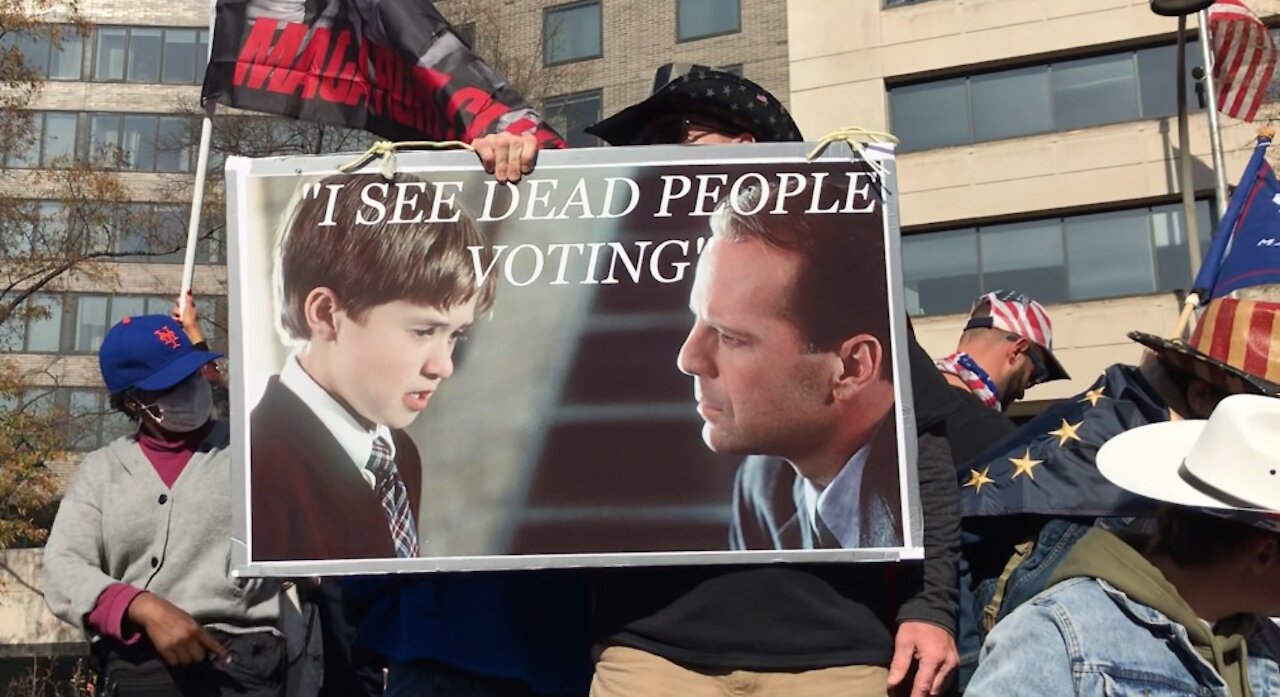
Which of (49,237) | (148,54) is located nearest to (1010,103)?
(49,237)

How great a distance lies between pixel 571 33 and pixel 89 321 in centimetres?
2154

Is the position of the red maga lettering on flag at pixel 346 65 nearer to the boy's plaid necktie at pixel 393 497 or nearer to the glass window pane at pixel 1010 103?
the boy's plaid necktie at pixel 393 497

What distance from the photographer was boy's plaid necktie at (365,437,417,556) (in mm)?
2836

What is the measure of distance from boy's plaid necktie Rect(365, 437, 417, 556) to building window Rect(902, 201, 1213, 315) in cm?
2244

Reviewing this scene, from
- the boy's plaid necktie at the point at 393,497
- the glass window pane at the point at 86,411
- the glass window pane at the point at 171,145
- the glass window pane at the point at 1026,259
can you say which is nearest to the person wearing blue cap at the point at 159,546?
the boy's plaid necktie at the point at 393,497

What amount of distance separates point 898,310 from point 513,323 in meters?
0.83

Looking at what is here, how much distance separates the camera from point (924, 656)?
2.71 metres

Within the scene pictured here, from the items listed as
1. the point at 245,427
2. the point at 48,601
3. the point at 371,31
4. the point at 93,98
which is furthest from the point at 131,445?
the point at 93,98

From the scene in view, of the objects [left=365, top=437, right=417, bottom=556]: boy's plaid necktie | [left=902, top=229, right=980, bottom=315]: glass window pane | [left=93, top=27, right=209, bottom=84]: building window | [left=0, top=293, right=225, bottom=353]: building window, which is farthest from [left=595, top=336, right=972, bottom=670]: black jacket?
[left=93, top=27, right=209, bottom=84]: building window

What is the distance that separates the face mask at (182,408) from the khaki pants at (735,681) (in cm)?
167

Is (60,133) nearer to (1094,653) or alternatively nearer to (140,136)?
(140,136)

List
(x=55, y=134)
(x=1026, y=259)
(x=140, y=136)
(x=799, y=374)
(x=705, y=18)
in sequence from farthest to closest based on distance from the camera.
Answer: (x=55, y=134)
(x=140, y=136)
(x=705, y=18)
(x=1026, y=259)
(x=799, y=374)

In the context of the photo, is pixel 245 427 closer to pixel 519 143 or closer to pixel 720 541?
pixel 519 143

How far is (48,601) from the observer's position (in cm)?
362
